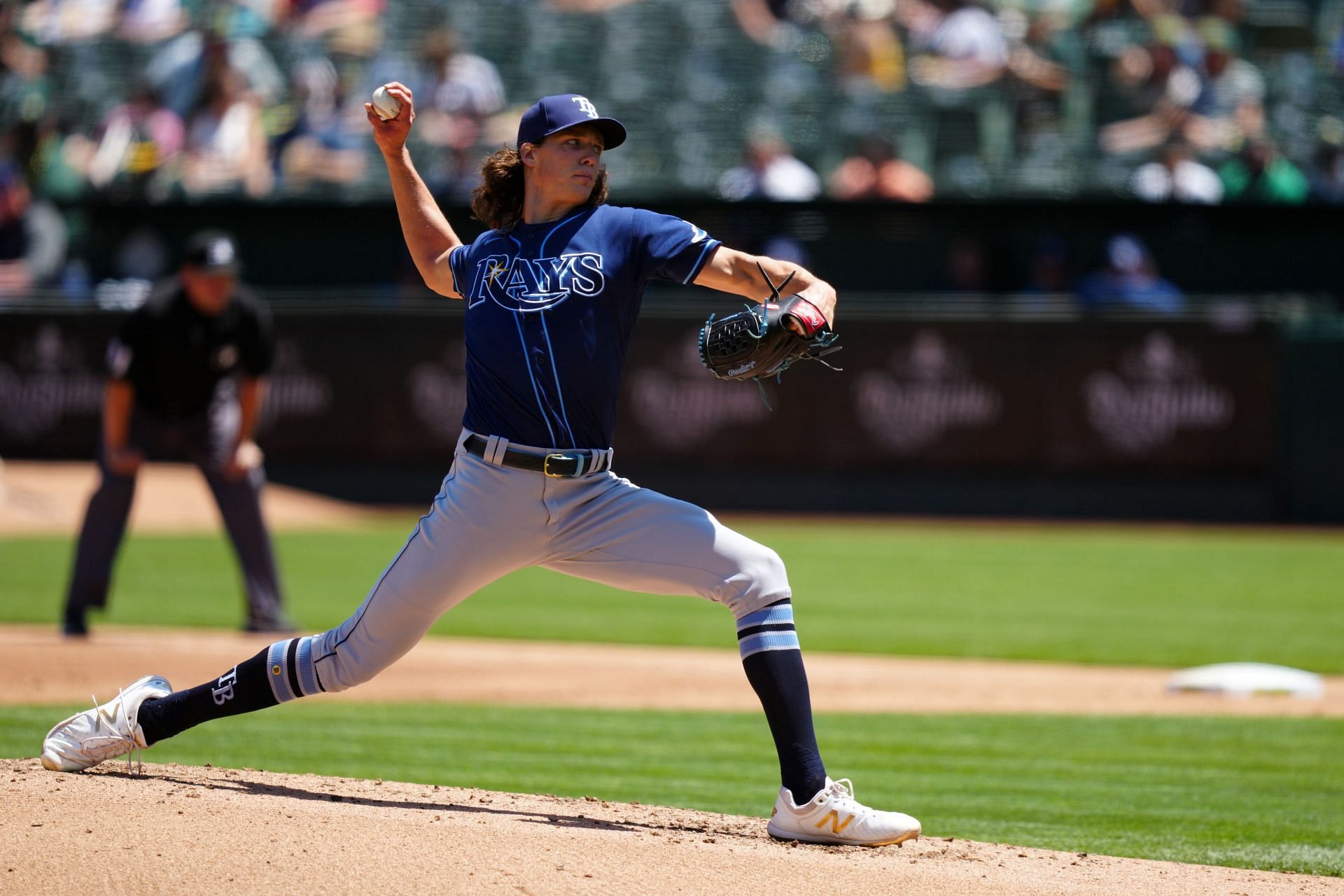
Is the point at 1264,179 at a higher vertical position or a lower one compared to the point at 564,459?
higher

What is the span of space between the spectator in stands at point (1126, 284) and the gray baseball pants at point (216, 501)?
10.3 metres

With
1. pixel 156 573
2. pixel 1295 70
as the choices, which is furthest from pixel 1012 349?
pixel 156 573

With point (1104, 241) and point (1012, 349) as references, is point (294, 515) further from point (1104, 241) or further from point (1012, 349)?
point (1104, 241)

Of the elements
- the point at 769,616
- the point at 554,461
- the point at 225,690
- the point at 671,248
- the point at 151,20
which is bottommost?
the point at 225,690

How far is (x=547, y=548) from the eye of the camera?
439cm

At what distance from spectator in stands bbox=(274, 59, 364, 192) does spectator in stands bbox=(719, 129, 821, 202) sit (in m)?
4.70

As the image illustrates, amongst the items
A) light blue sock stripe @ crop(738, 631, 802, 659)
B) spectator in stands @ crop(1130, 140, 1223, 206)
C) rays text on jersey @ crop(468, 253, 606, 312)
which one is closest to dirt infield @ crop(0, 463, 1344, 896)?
light blue sock stripe @ crop(738, 631, 802, 659)

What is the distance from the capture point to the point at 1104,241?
1852 cm

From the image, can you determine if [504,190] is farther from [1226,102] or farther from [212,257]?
[1226,102]

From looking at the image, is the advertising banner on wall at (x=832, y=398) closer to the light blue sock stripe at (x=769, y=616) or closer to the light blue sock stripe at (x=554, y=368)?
the light blue sock stripe at (x=769, y=616)

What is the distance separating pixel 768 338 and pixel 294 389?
15029 mm

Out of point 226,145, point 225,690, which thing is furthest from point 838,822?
point 226,145

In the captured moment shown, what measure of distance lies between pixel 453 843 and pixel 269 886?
0.47 metres

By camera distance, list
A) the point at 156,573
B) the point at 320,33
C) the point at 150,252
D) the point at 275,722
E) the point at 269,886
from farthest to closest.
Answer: the point at 320,33
the point at 150,252
the point at 156,573
the point at 275,722
the point at 269,886
